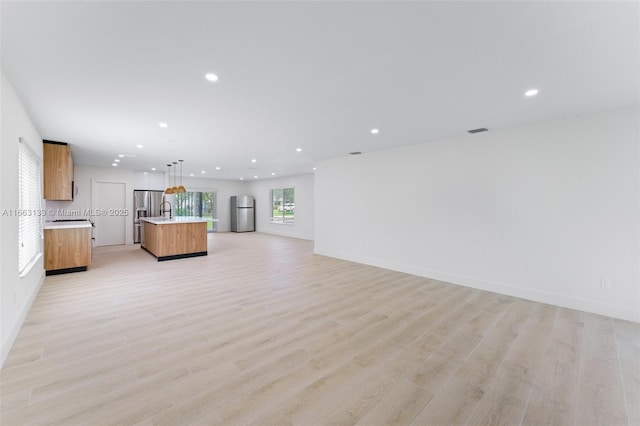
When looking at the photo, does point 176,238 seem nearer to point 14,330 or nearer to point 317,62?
point 14,330

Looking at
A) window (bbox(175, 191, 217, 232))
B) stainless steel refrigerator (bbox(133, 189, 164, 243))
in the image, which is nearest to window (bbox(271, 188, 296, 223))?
window (bbox(175, 191, 217, 232))

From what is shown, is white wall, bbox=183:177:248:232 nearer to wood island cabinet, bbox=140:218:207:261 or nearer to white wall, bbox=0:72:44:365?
wood island cabinet, bbox=140:218:207:261

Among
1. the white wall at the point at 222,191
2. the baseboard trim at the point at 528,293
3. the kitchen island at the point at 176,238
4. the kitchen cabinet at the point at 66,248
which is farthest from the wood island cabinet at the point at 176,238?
the white wall at the point at 222,191

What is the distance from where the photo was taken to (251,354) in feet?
7.68

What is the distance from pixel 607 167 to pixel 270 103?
435 cm

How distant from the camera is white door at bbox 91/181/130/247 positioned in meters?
8.23

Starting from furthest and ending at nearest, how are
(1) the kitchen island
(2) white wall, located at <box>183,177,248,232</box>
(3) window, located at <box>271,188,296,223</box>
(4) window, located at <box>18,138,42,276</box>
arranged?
(2) white wall, located at <box>183,177,248,232</box>, (3) window, located at <box>271,188,296,223</box>, (1) the kitchen island, (4) window, located at <box>18,138,42,276</box>

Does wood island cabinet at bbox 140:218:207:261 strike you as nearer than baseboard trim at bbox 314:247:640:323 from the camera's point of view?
No

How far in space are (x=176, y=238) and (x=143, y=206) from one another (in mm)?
3905

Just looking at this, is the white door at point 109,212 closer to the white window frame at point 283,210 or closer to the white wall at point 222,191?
the white wall at point 222,191

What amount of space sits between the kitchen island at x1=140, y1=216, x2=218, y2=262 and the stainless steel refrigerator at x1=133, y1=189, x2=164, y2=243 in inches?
93.7

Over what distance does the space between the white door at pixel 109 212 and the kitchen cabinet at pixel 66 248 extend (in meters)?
3.84

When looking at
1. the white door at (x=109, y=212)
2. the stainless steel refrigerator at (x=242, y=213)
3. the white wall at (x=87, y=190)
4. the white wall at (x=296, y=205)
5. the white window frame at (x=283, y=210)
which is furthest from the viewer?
the stainless steel refrigerator at (x=242, y=213)

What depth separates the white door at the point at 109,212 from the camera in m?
8.23
